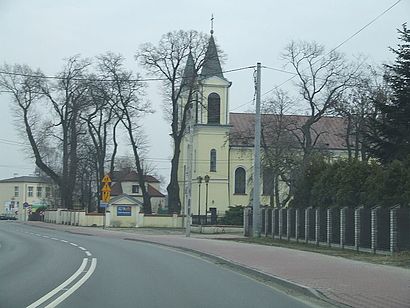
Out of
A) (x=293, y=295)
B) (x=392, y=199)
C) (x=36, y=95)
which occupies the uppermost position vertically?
(x=36, y=95)

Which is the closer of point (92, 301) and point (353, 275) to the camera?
point (92, 301)

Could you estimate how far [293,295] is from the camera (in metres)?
14.2

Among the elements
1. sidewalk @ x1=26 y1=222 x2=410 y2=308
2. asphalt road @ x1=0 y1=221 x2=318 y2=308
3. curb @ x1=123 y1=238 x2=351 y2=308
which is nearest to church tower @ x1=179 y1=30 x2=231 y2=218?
curb @ x1=123 y1=238 x2=351 y2=308

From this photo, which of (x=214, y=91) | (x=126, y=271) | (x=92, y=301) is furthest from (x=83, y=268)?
(x=214, y=91)

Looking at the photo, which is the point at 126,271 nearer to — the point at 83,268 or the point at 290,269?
the point at 83,268

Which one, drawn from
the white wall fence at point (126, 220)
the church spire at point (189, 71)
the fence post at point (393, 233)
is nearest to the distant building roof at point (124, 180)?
the white wall fence at point (126, 220)

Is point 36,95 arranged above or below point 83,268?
above

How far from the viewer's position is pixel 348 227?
31.1 meters

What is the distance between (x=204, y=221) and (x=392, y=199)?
1749 inches

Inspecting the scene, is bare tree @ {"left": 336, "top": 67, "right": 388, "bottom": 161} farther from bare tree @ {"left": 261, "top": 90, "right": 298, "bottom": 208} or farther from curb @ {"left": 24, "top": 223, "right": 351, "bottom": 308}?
curb @ {"left": 24, "top": 223, "right": 351, "bottom": 308}

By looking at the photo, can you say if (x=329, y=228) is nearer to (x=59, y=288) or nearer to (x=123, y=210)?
(x=59, y=288)

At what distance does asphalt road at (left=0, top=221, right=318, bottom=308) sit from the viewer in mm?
12508

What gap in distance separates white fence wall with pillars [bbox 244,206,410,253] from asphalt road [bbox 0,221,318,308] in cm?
787

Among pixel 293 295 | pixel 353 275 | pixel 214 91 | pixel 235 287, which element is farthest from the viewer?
pixel 214 91
